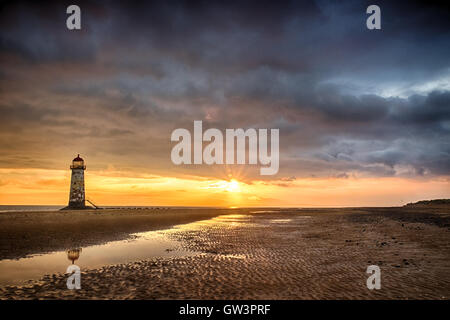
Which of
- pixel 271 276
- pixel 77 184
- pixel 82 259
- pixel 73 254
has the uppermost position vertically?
pixel 77 184

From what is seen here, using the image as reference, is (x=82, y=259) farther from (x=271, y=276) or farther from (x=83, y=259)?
(x=271, y=276)

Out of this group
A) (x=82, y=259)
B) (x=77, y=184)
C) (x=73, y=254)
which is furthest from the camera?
(x=77, y=184)

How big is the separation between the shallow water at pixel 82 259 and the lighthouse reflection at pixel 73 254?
0.65 ft

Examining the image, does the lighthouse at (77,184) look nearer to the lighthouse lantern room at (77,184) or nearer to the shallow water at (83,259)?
the lighthouse lantern room at (77,184)

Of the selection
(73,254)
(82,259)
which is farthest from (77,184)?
(82,259)

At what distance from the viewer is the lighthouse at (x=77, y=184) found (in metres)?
65.2

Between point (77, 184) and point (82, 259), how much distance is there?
56.7m

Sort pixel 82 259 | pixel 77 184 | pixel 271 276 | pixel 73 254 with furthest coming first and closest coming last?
pixel 77 184 < pixel 73 254 < pixel 82 259 < pixel 271 276

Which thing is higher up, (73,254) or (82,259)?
(82,259)

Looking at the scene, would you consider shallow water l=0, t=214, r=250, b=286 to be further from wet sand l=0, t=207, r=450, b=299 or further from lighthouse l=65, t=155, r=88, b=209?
lighthouse l=65, t=155, r=88, b=209

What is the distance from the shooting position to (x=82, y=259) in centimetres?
1586

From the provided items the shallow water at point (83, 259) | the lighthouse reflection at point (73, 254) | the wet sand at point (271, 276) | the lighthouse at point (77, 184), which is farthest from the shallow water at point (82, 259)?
the lighthouse at point (77, 184)

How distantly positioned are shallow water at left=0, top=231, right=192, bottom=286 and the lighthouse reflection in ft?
0.65
